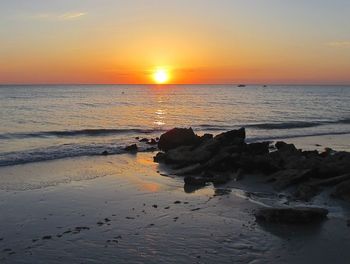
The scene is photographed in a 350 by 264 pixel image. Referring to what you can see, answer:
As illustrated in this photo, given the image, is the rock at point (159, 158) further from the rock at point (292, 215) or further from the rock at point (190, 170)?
the rock at point (292, 215)

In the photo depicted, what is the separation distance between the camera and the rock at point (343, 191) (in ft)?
45.1

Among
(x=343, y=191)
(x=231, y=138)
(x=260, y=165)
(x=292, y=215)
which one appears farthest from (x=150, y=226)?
(x=231, y=138)

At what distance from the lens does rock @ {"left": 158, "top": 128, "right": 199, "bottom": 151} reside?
24984mm

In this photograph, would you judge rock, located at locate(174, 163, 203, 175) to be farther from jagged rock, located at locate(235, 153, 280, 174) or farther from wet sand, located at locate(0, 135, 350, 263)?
wet sand, located at locate(0, 135, 350, 263)

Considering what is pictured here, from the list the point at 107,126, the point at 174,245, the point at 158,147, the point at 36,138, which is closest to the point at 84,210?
the point at 174,245

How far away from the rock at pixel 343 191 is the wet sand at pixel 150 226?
1.84ft

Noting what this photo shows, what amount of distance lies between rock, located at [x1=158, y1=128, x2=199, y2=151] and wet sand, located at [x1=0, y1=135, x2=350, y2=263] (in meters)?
7.98

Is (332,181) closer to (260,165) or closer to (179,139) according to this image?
(260,165)

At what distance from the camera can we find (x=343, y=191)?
45.8 feet

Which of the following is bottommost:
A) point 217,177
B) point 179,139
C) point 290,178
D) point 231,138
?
point 217,177

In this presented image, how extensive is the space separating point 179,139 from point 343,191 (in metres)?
12.5

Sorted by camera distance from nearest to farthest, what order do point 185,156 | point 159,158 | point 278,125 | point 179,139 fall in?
point 185,156 < point 159,158 < point 179,139 < point 278,125

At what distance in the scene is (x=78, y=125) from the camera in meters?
41.5

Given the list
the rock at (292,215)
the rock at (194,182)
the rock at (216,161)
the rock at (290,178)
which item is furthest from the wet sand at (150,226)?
the rock at (216,161)
